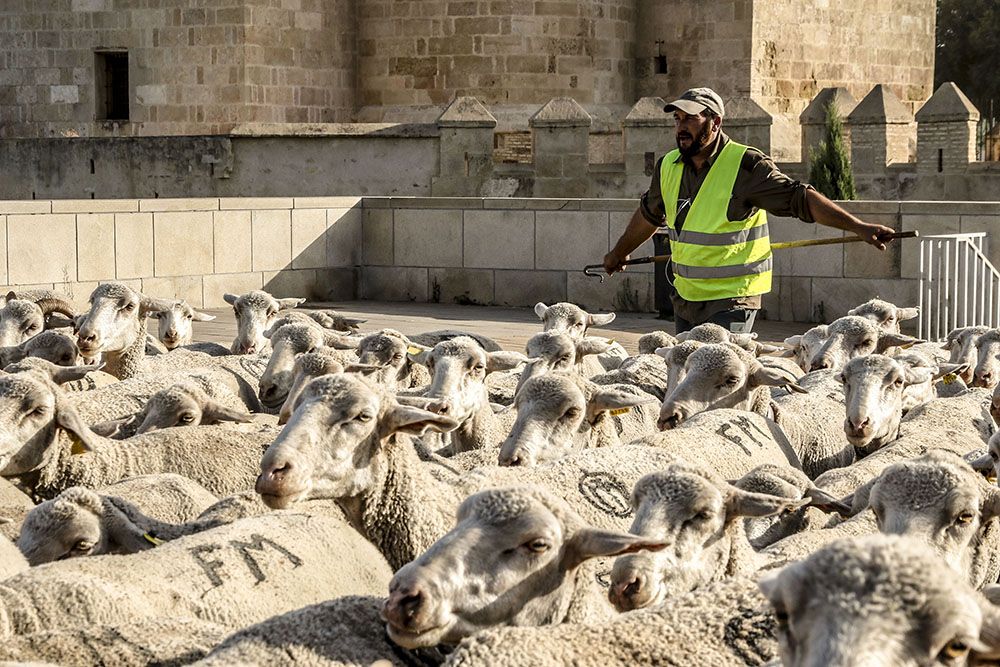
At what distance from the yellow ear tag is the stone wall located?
277 inches

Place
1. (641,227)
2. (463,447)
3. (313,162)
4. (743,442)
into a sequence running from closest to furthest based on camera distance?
(743,442)
(463,447)
(641,227)
(313,162)

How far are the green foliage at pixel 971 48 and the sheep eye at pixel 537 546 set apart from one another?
41.9 meters

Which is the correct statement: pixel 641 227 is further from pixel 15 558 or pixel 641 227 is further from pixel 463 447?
pixel 15 558

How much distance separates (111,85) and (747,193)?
70.5ft

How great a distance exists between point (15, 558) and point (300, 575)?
797 millimetres

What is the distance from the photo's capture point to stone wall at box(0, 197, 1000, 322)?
558 inches

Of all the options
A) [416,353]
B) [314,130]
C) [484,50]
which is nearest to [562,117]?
[314,130]

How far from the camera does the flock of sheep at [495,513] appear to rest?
3.77 metres

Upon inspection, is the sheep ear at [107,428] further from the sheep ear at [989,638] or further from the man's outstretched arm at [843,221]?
the sheep ear at [989,638]

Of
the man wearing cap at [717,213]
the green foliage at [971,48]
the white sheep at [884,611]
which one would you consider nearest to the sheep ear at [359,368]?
the man wearing cap at [717,213]

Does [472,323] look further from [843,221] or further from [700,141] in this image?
[843,221]

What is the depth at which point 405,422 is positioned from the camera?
200 inches

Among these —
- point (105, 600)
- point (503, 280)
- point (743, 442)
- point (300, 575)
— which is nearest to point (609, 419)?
point (743, 442)

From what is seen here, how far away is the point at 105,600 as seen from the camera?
A: 4.50 metres
